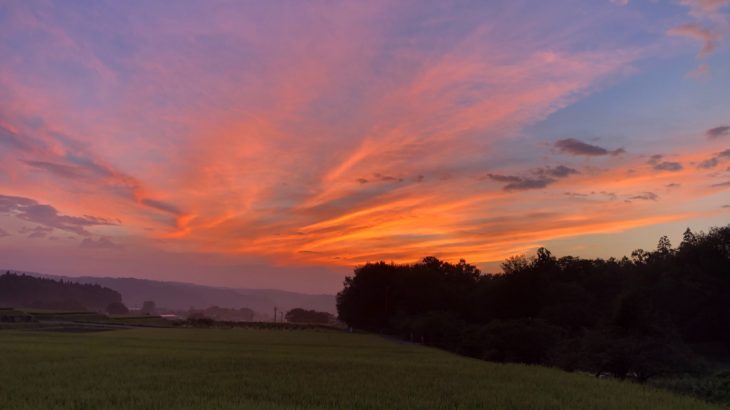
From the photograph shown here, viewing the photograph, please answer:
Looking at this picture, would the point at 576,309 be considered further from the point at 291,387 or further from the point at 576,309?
the point at 291,387

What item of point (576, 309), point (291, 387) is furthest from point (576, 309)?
point (291, 387)

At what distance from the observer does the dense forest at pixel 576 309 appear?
38.3 m

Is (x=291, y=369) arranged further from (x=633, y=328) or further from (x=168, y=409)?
(x=633, y=328)

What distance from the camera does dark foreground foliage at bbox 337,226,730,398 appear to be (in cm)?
3822

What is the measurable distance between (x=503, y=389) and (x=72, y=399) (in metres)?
15.9

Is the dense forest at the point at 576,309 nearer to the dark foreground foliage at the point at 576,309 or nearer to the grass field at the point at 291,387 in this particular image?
the dark foreground foliage at the point at 576,309

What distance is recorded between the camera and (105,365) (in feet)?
89.2

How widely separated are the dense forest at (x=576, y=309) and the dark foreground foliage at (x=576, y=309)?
0.13 meters

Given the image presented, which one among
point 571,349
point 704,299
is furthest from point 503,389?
point 704,299

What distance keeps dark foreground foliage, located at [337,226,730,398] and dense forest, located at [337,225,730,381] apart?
131 millimetres

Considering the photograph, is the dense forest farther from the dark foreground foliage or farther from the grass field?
the grass field

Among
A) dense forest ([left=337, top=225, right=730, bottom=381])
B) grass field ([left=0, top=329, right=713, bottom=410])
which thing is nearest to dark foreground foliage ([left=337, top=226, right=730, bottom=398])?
dense forest ([left=337, top=225, right=730, bottom=381])

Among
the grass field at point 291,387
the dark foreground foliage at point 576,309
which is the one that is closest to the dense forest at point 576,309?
the dark foreground foliage at point 576,309

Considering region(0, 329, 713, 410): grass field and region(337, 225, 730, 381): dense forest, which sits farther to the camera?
region(337, 225, 730, 381): dense forest
